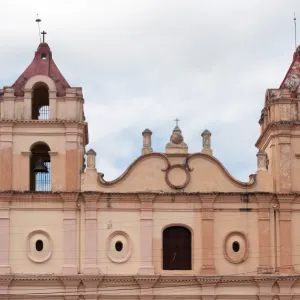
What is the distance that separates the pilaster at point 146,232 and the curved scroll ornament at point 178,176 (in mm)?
1072

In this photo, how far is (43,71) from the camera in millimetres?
41562

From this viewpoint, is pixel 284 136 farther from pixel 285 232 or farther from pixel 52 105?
pixel 52 105

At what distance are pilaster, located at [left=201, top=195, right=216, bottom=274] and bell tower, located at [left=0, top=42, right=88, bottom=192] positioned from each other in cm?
516

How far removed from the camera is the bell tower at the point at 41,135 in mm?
40062

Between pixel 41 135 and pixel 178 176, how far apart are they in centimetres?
581

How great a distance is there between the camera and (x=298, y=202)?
40344 millimetres

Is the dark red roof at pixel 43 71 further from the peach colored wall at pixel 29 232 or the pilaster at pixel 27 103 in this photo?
the peach colored wall at pixel 29 232

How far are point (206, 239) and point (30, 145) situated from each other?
804 cm

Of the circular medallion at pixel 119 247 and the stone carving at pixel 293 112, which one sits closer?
the circular medallion at pixel 119 247

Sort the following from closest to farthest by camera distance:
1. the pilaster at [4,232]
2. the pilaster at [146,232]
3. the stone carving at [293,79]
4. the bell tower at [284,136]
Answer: the pilaster at [4,232] → the pilaster at [146,232] → the bell tower at [284,136] → the stone carving at [293,79]

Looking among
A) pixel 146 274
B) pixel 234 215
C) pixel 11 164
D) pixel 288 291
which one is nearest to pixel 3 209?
pixel 11 164

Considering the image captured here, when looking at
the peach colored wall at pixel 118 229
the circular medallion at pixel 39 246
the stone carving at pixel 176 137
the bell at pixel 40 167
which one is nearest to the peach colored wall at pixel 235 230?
the peach colored wall at pixel 118 229

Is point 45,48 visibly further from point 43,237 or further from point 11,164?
point 43,237

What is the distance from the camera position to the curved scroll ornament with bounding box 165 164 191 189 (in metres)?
40.4
